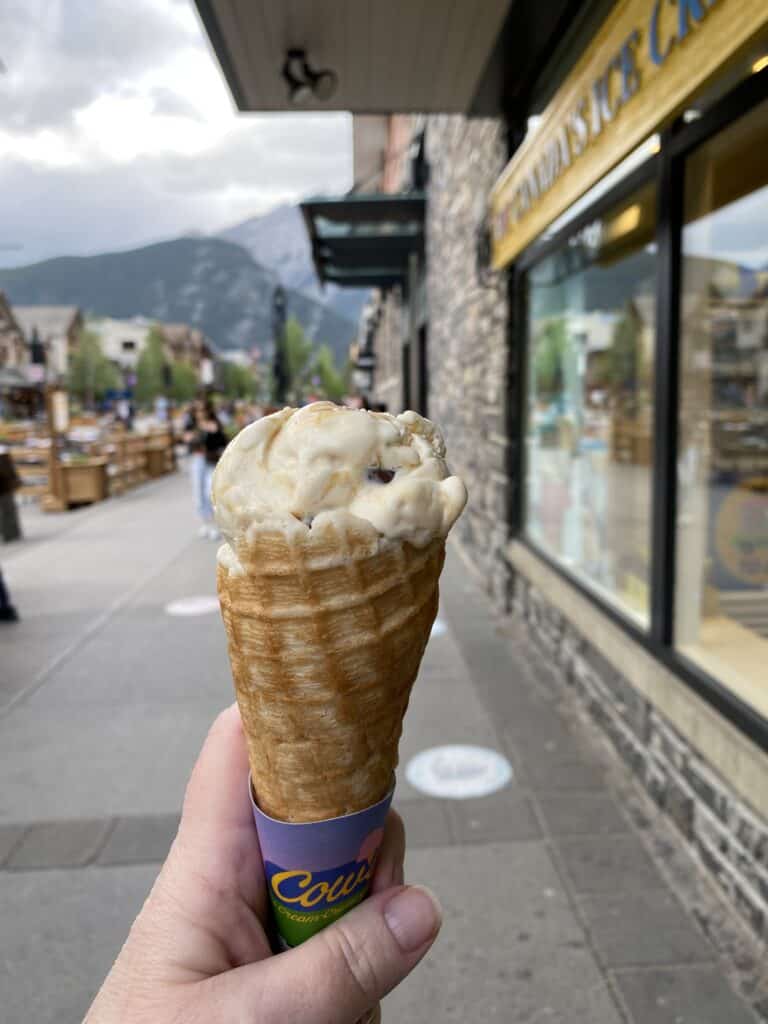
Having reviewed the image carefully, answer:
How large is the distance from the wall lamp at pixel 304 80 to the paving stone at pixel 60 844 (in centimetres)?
509

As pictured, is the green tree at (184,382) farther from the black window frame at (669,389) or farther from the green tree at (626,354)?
the black window frame at (669,389)

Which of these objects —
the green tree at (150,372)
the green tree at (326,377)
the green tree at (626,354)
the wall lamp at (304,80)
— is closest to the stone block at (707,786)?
the green tree at (626,354)

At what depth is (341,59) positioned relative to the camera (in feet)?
19.2

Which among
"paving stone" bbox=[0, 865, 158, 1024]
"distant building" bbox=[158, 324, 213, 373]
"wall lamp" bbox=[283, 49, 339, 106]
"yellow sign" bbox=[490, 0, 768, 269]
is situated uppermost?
"distant building" bbox=[158, 324, 213, 373]

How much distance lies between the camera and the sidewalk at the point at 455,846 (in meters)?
2.86

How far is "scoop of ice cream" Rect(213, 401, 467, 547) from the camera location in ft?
4.36

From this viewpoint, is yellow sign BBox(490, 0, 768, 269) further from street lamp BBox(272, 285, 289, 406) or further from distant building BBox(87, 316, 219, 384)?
distant building BBox(87, 316, 219, 384)

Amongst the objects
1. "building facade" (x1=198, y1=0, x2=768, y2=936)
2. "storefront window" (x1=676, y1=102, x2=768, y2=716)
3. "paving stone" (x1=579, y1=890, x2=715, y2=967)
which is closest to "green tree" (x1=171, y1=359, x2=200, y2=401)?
"building facade" (x1=198, y1=0, x2=768, y2=936)

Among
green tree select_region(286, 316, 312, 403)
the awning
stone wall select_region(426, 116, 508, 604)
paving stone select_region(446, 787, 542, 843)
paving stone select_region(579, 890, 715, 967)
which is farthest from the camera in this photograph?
green tree select_region(286, 316, 312, 403)

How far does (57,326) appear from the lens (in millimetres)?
104562

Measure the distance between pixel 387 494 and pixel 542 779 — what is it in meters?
3.42

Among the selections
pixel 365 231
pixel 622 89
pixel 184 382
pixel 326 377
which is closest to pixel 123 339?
pixel 184 382

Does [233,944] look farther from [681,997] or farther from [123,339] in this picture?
[123,339]

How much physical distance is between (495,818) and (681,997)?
127 cm
